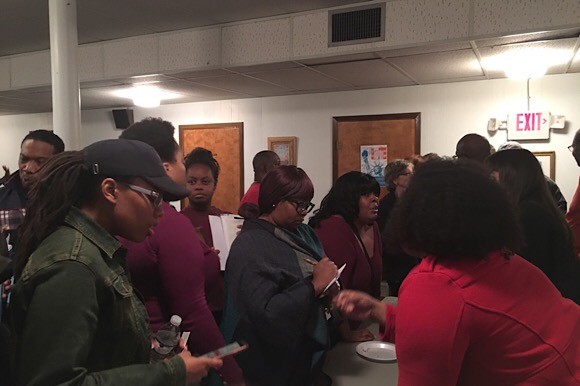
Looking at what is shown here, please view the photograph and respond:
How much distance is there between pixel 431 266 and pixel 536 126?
3.94m

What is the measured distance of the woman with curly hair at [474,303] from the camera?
88 centimetres

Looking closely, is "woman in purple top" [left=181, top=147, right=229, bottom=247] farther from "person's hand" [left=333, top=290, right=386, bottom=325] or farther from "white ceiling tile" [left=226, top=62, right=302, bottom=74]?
"white ceiling tile" [left=226, top=62, right=302, bottom=74]

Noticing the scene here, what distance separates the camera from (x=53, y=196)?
925 mm

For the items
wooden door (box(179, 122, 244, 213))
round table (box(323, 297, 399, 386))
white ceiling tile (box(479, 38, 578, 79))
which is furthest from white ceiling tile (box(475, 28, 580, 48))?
wooden door (box(179, 122, 244, 213))

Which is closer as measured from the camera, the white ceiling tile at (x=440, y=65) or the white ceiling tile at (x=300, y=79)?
the white ceiling tile at (x=440, y=65)

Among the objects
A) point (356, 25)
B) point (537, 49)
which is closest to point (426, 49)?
point (356, 25)

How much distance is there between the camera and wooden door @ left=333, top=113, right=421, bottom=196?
15.5 ft

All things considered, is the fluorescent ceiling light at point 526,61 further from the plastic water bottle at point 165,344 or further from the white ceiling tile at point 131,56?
the plastic water bottle at point 165,344

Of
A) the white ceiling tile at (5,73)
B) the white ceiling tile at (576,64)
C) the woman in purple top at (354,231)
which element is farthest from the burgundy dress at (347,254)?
the white ceiling tile at (5,73)

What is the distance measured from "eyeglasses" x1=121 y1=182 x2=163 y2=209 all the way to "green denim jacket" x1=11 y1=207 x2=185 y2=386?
12 cm

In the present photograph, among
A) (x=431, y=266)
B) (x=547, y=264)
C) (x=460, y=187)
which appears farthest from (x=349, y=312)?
(x=547, y=264)

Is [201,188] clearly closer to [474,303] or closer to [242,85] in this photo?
[474,303]

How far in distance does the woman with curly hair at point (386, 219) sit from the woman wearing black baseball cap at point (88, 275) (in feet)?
6.08

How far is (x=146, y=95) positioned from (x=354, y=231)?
375 cm
